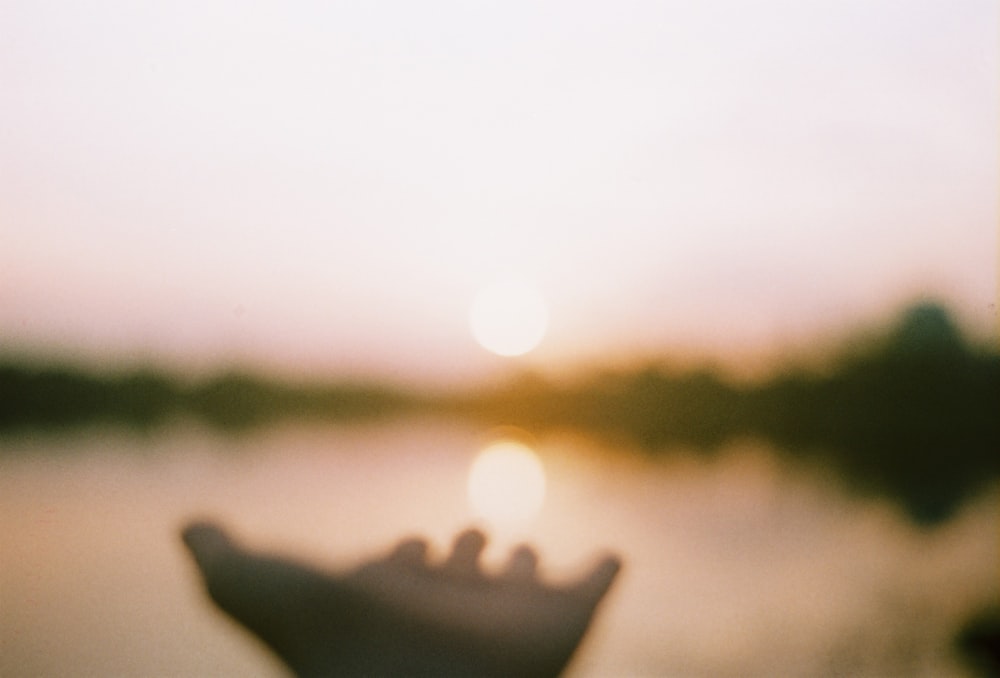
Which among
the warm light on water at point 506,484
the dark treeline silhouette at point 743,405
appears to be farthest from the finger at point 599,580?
the dark treeline silhouette at point 743,405

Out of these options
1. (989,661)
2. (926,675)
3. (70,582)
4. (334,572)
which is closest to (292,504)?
(334,572)

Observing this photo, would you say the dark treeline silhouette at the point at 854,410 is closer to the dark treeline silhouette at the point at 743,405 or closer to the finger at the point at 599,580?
the dark treeline silhouette at the point at 743,405

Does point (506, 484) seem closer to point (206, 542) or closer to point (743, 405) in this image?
point (206, 542)

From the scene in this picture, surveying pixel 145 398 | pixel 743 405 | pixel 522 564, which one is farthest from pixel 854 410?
pixel 145 398

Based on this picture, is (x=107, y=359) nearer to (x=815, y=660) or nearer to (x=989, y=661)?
(x=815, y=660)

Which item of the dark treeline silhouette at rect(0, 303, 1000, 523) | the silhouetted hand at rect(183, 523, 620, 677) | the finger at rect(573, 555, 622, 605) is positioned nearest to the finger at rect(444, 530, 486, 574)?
the silhouetted hand at rect(183, 523, 620, 677)

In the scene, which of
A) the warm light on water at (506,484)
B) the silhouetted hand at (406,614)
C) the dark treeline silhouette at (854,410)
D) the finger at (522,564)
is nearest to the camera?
the silhouetted hand at (406,614)
